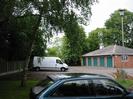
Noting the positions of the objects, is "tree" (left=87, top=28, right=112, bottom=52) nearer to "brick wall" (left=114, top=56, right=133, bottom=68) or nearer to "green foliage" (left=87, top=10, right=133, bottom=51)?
"green foliage" (left=87, top=10, right=133, bottom=51)

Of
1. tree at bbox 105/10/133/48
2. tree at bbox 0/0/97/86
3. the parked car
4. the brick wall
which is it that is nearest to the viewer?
the parked car

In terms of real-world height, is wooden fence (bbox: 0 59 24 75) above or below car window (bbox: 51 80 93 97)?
above

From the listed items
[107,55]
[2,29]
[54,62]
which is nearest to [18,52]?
[2,29]

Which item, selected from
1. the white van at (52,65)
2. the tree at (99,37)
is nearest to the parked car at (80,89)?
the white van at (52,65)

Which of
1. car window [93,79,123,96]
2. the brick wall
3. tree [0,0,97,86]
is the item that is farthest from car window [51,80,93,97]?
the brick wall

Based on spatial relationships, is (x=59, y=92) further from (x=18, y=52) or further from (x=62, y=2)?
(x=18, y=52)

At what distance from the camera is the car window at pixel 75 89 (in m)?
9.12

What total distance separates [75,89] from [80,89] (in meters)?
0.14

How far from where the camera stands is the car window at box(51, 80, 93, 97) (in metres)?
9.12

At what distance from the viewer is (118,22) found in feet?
296

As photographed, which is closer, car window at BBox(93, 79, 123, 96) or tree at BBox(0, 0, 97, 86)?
car window at BBox(93, 79, 123, 96)

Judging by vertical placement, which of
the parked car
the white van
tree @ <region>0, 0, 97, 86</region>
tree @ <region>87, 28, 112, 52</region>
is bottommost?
the parked car

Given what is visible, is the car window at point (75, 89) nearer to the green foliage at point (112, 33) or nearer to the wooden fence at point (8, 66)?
the wooden fence at point (8, 66)

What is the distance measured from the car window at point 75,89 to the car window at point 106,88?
0.62 ft
